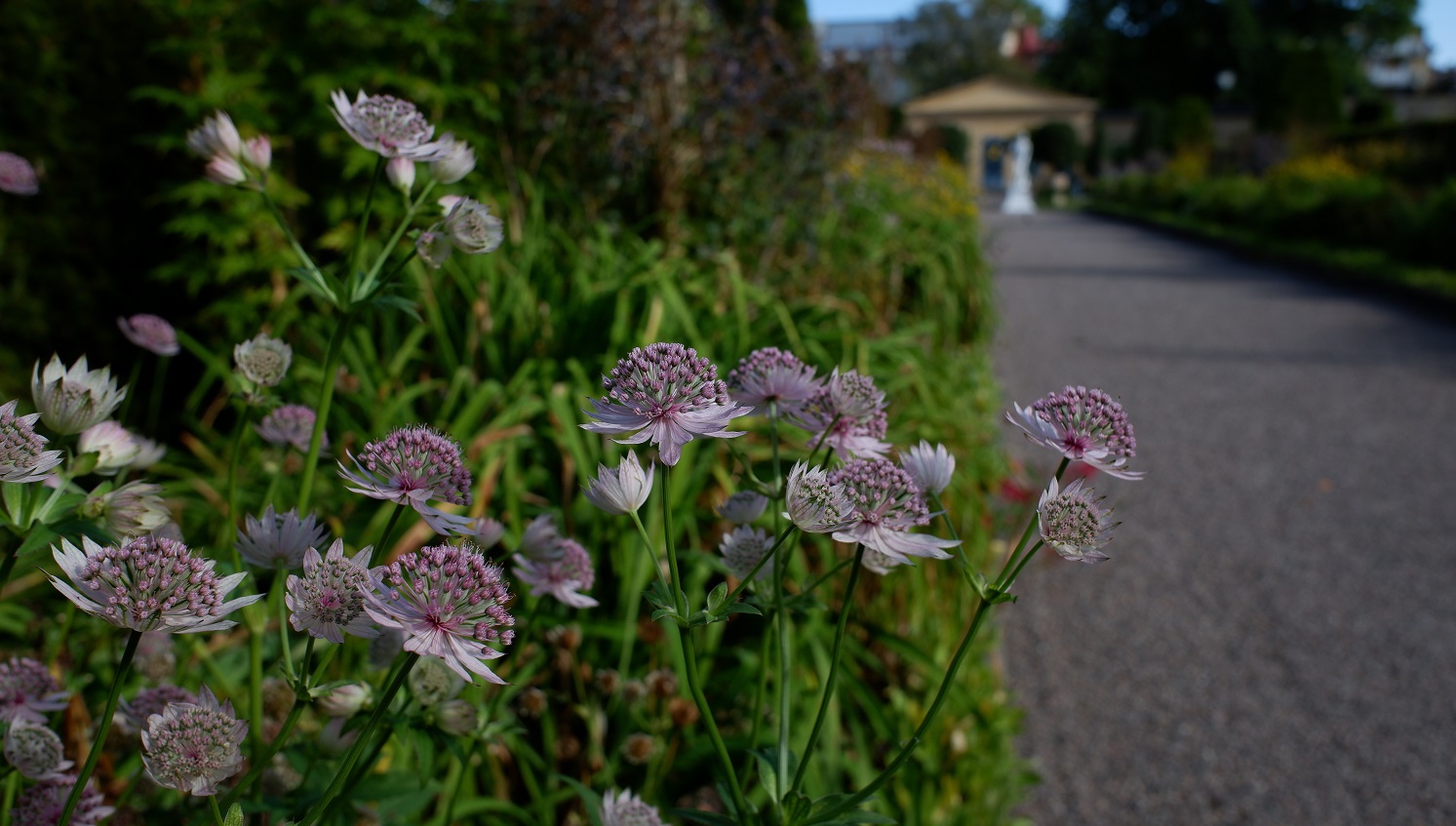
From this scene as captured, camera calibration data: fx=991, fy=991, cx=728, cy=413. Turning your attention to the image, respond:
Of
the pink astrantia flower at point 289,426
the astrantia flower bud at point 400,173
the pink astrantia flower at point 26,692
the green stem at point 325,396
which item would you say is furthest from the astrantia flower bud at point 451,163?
the pink astrantia flower at point 26,692

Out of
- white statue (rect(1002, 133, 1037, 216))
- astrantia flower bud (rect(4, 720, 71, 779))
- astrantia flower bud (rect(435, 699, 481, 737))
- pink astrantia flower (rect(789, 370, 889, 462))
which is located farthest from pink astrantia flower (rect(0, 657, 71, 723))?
white statue (rect(1002, 133, 1037, 216))

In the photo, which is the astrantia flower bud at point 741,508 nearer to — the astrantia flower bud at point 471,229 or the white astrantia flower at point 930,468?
the white astrantia flower at point 930,468

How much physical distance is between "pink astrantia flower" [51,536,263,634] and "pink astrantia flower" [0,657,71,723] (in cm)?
27

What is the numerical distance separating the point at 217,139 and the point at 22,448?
0.45m

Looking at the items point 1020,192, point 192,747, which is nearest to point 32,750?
point 192,747

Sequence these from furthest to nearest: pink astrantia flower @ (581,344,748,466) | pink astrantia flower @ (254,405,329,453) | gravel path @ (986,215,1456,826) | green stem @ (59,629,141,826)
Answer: gravel path @ (986,215,1456,826) < pink astrantia flower @ (254,405,329,453) < pink astrantia flower @ (581,344,748,466) < green stem @ (59,629,141,826)

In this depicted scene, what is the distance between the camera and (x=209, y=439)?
316 cm

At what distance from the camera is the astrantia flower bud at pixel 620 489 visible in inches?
27.7

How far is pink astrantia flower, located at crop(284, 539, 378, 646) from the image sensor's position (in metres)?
0.62

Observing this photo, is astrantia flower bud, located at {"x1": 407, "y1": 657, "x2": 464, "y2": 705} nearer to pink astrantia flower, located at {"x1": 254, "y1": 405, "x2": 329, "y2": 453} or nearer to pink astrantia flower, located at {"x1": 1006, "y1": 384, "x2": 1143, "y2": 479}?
pink astrantia flower, located at {"x1": 254, "y1": 405, "x2": 329, "y2": 453}

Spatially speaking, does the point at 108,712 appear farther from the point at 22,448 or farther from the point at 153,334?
the point at 153,334

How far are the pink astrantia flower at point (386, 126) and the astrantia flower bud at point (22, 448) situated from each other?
0.36 m

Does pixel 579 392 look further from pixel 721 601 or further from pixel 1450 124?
pixel 1450 124

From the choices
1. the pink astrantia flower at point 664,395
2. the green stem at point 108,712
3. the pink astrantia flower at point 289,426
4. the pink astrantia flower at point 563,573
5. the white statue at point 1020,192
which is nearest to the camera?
the green stem at point 108,712
